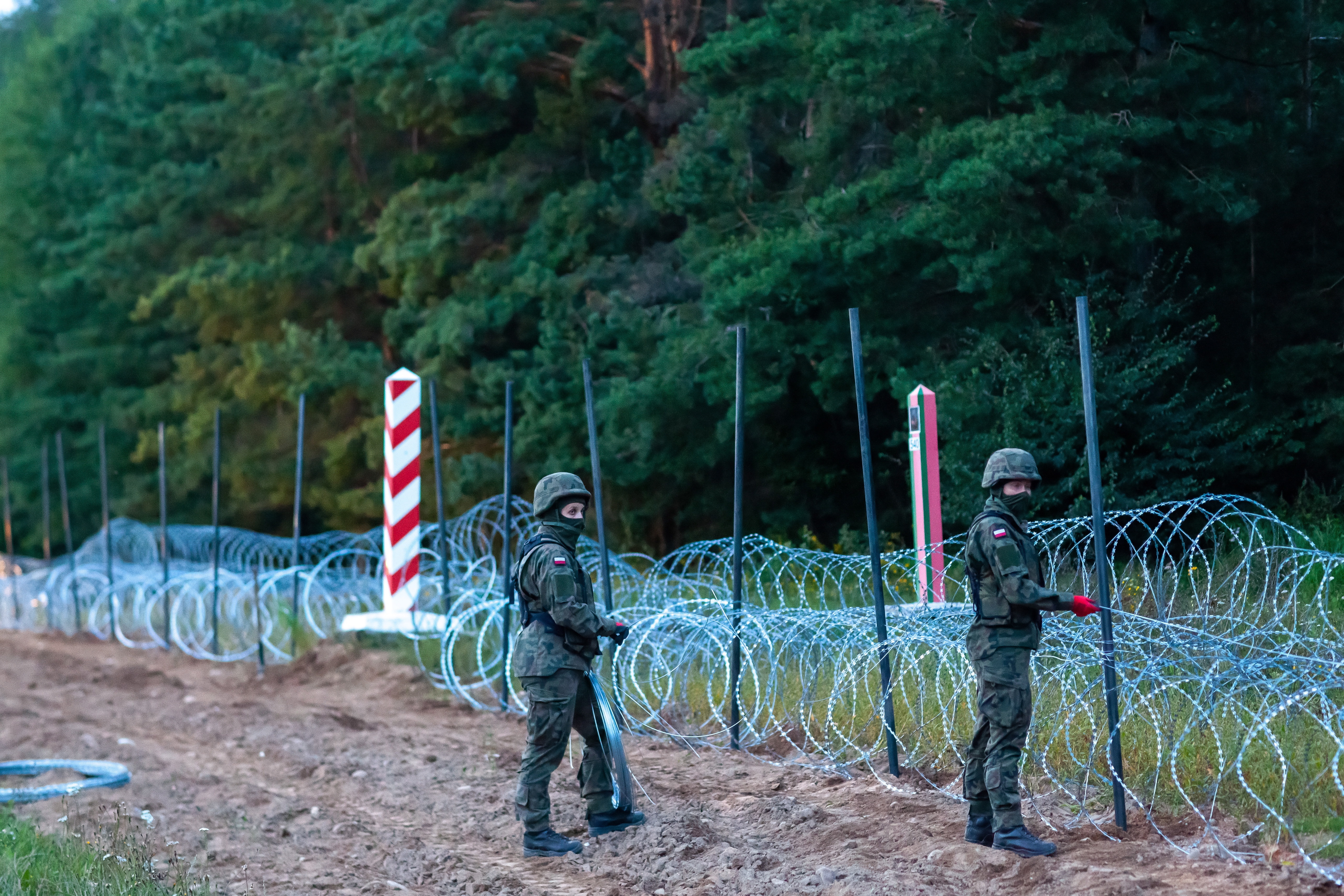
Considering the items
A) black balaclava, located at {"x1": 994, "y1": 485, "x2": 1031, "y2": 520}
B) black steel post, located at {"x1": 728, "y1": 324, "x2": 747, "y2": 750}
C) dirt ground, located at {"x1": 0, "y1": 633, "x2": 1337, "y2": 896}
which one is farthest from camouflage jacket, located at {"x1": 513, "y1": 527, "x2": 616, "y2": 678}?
black balaclava, located at {"x1": 994, "y1": 485, "x2": 1031, "y2": 520}

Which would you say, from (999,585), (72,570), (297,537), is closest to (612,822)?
(999,585)

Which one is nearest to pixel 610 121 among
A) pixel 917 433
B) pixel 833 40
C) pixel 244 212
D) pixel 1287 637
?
pixel 833 40

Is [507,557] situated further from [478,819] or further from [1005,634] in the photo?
[1005,634]

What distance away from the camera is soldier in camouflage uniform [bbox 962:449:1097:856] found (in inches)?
263

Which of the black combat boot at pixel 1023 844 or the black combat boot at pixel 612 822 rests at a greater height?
the black combat boot at pixel 1023 844

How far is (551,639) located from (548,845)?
44.9 inches

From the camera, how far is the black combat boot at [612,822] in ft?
26.3

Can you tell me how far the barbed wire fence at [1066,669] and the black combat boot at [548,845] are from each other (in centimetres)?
164

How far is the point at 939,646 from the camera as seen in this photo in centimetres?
790

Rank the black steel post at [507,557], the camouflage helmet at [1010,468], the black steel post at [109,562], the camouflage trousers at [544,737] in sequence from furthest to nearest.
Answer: the black steel post at [109,562], the black steel post at [507,557], the camouflage trousers at [544,737], the camouflage helmet at [1010,468]

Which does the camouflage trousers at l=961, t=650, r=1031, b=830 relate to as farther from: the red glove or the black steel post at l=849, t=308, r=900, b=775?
the black steel post at l=849, t=308, r=900, b=775

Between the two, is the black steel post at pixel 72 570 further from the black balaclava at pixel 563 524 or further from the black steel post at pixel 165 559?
the black balaclava at pixel 563 524

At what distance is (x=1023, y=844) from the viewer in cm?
673

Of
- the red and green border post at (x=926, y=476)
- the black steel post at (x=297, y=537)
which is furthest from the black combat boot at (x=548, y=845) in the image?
the black steel post at (x=297, y=537)
